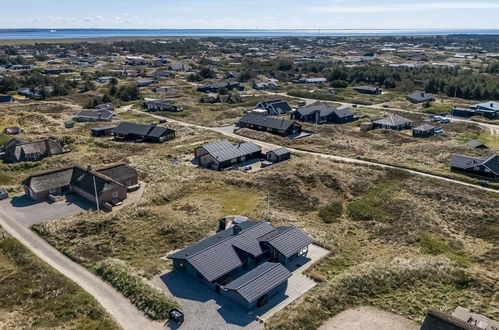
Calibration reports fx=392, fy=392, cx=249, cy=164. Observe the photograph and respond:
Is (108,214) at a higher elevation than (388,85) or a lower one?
lower

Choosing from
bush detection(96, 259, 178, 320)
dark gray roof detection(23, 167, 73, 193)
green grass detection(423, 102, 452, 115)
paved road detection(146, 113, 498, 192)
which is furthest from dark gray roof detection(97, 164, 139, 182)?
green grass detection(423, 102, 452, 115)

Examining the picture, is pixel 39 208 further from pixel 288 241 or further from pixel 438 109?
pixel 438 109

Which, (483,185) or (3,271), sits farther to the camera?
(483,185)

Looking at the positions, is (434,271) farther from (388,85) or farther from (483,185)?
(388,85)

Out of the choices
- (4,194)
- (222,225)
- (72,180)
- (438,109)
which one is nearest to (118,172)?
(72,180)

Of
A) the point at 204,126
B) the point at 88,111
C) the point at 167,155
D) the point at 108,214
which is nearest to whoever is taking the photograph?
the point at 108,214

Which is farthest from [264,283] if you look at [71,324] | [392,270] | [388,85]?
[388,85]
